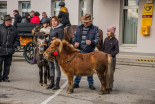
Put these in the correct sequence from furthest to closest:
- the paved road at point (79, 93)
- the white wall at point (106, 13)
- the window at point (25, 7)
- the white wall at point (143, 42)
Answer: the window at point (25, 7) → the white wall at point (106, 13) → the white wall at point (143, 42) → the paved road at point (79, 93)

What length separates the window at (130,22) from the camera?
17.7 meters

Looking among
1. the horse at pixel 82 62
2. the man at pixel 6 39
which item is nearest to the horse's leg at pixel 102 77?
the horse at pixel 82 62

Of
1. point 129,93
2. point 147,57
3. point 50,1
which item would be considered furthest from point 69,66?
point 50,1

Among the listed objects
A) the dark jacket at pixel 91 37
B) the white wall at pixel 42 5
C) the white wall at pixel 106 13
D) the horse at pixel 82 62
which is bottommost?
the horse at pixel 82 62

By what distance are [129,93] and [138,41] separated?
10315 millimetres

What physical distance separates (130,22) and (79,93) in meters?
12.0

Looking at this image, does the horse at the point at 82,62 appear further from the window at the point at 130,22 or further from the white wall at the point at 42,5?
the white wall at the point at 42,5

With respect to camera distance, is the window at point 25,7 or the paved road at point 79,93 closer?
the paved road at point 79,93

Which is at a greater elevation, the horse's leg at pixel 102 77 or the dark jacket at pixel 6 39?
the dark jacket at pixel 6 39

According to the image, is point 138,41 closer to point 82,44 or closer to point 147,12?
point 147,12

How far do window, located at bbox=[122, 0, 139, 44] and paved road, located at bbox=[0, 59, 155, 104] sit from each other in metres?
8.56

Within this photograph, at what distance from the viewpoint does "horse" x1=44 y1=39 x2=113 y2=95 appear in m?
6.73

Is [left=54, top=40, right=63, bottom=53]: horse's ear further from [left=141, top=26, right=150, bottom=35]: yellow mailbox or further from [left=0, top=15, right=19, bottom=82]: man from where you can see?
[left=141, top=26, right=150, bottom=35]: yellow mailbox

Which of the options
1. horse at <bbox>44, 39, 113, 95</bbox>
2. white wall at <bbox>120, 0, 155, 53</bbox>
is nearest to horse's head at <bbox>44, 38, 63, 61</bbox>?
horse at <bbox>44, 39, 113, 95</bbox>
